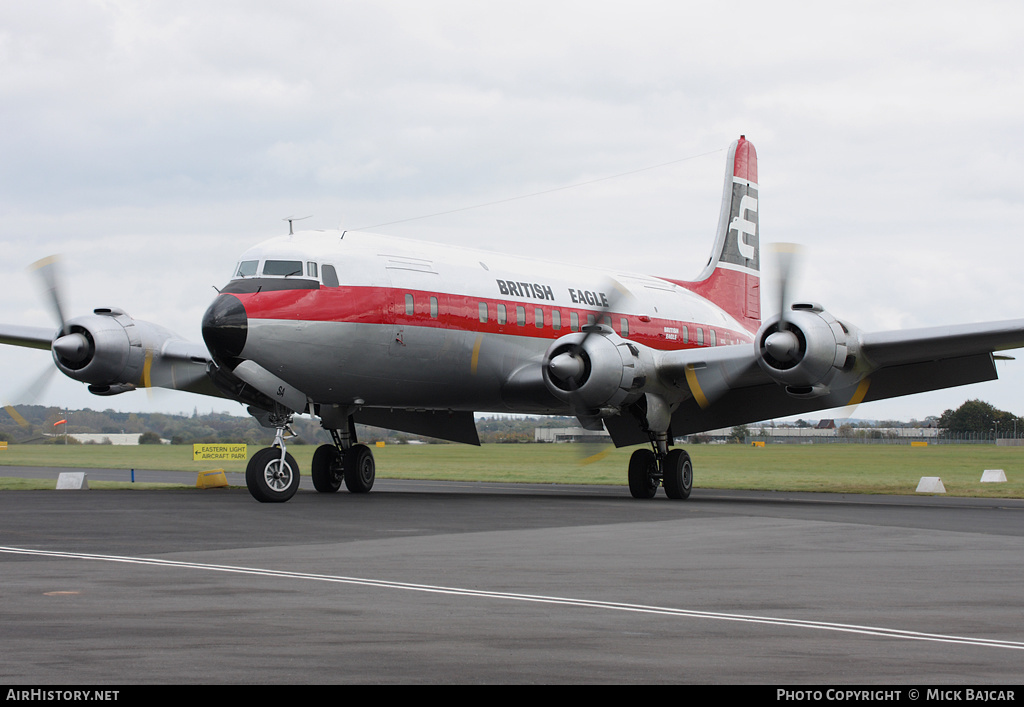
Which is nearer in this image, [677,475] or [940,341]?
[940,341]

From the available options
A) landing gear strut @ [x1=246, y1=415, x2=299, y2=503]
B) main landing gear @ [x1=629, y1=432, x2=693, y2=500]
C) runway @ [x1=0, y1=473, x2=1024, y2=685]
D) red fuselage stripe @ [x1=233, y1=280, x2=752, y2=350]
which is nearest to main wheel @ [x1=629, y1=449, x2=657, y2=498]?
main landing gear @ [x1=629, y1=432, x2=693, y2=500]

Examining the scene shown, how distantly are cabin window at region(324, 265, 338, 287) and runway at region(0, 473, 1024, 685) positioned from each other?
16.8 ft

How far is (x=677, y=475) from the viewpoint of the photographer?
23781mm

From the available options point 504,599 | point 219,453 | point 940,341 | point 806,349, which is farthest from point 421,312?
point 219,453

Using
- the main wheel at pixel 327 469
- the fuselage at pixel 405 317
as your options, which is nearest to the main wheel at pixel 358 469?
the main wheel at pixel 327 469

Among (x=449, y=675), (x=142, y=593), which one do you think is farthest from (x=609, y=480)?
(x=449, y=675)

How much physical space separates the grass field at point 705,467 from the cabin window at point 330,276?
5896 millimetres

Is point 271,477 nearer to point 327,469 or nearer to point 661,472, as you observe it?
point 327,469

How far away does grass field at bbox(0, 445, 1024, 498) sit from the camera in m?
30.9

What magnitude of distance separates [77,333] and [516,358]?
9218mm

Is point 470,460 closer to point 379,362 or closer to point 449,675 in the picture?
point 379,362

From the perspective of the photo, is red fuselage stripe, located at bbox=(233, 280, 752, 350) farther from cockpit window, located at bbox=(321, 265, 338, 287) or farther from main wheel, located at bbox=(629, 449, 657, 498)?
main wheel, located at bbox=(629, 449, 657, 498)

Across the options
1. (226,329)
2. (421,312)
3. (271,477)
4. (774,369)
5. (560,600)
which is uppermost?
(421,312)

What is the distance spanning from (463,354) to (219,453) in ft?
96.0
